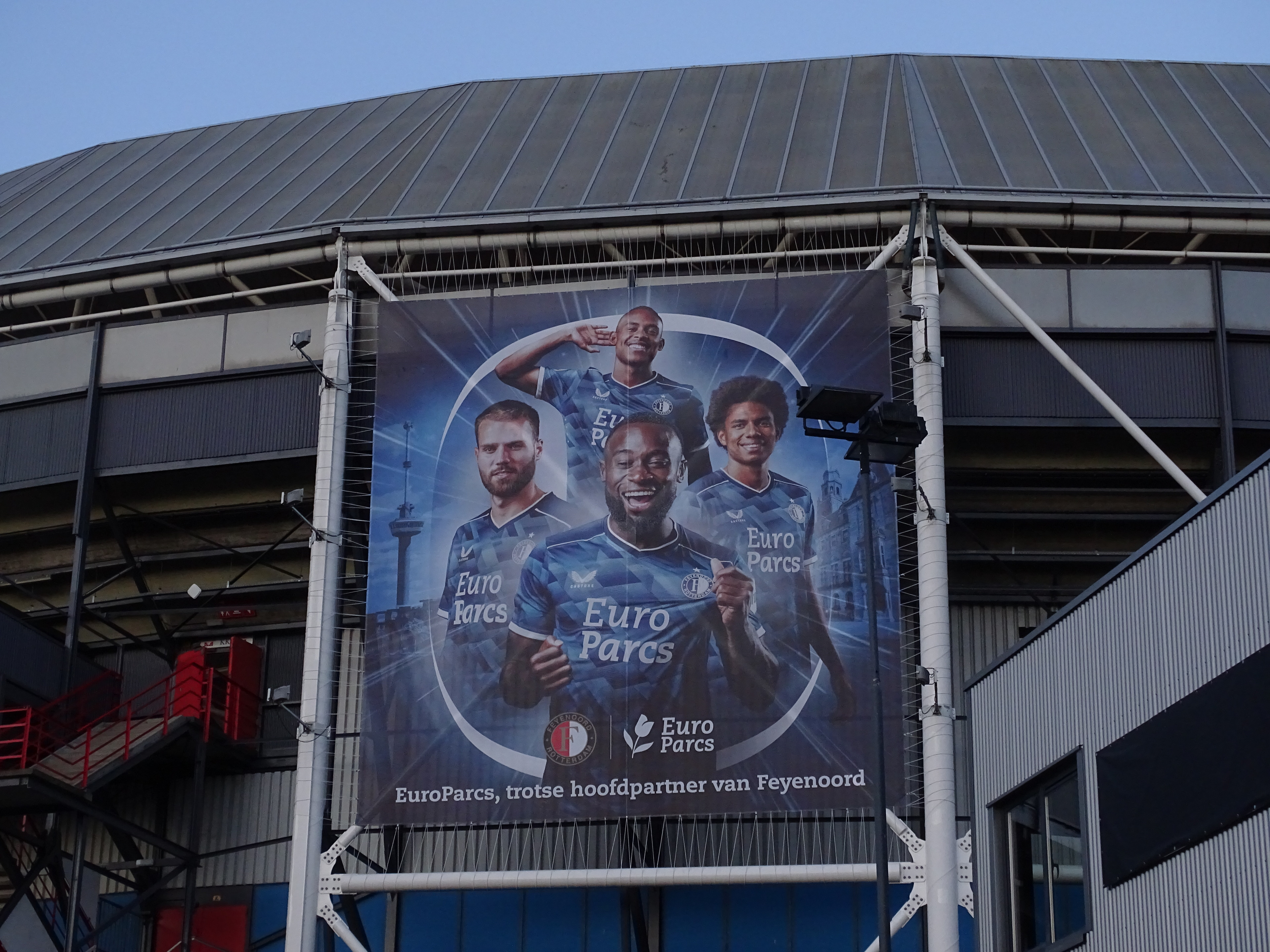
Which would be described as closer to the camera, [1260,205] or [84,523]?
[1260,205]

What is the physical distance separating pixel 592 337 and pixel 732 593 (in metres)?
5.20

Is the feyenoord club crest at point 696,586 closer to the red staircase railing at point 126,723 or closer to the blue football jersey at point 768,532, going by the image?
the blue football jersey at point 768,532

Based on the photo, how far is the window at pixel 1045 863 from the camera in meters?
22.1

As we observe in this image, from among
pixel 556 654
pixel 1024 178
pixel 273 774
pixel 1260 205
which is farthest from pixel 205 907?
pixel 1260 205

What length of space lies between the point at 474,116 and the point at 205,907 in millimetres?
17958

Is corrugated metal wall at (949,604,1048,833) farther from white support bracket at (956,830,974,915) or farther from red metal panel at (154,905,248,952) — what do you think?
red metal panel at (154,905,248,952)

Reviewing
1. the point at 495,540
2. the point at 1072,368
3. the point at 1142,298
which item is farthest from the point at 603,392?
the point at 1142,298

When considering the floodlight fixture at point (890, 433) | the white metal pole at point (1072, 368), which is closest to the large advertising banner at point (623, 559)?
the white metal pole at point (1072, 368)

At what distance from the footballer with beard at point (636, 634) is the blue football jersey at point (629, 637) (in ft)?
0.05

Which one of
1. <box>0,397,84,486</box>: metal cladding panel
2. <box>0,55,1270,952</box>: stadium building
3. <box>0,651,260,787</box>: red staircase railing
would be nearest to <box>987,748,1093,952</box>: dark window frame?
<box>0,55,1270,952</box>: stadium building

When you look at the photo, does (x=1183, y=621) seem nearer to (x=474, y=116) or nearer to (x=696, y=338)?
(x=696, y=338)

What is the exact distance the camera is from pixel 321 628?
100 feet

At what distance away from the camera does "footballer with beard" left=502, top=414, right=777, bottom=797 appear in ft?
95.1

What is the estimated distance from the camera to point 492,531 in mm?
30703
